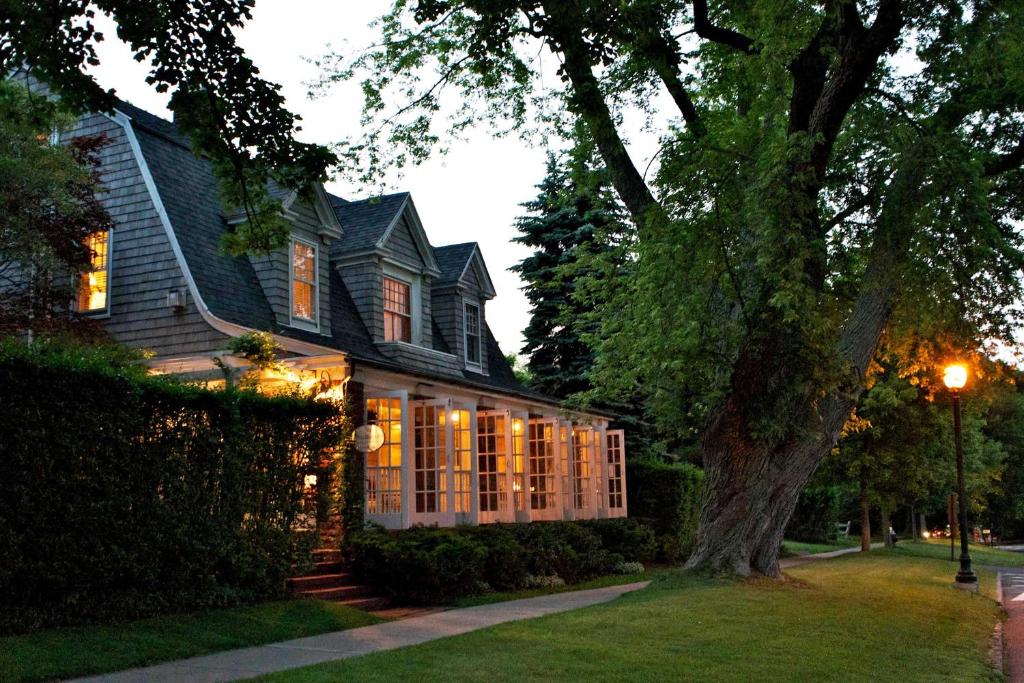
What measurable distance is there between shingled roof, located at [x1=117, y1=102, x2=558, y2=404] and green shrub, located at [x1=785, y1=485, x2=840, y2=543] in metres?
22.4

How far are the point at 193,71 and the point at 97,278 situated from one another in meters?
7.86

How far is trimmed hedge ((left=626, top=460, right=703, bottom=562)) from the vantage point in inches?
922

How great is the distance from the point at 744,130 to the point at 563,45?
16.4ft

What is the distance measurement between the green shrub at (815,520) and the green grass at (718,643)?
82.5ft

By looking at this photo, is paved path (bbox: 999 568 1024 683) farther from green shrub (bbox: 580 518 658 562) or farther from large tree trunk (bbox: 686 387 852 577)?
green shrub (bbox: 580 518 658 562)

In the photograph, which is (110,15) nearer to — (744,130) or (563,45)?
(563,45)

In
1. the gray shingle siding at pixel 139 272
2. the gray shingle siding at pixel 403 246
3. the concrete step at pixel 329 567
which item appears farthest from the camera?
the gray shingle siding at pixel 403 246

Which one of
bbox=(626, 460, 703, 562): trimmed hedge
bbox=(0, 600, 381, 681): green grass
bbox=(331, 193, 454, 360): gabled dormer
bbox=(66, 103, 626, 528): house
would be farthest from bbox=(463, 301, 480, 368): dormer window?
bbox=(0, 600, 381, 681): green grass

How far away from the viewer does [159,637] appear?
927cm

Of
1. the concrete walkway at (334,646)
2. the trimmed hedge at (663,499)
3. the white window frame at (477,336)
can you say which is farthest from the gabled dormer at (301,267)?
the trimmed hedge at (663,499)

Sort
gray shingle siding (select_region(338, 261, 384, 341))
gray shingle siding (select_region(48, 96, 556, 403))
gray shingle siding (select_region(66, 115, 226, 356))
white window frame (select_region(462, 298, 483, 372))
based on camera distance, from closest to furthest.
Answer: gray shingle siding (select_region(66, 115, 226, 356)) < gray shingle siding (select_region(48, 96, 556, 403)) < gray shingle siding (select_region(338, 261, 384, 341)) < white window frame (select_region(462, 298, 483, 372))

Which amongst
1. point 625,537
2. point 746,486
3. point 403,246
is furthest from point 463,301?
point 746,486

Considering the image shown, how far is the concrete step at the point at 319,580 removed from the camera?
41.5ft

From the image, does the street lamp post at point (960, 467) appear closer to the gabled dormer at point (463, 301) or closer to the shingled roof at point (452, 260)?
the gabled dormer at point (463, 301)
